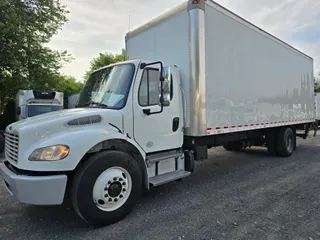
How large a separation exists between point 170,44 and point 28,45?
43.5ft

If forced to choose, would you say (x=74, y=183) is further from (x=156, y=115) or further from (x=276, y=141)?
(x=276, y=141)

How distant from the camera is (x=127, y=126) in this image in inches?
146

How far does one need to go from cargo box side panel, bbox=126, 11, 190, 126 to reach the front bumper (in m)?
2.50

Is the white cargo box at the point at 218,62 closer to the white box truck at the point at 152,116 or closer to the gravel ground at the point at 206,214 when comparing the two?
the white box truck at the point at 152,116

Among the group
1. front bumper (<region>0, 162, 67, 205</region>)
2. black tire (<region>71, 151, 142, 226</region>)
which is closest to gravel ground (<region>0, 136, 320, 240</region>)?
black tire (<region>71, 151, 142, 226</region>)

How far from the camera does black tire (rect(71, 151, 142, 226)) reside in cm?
303

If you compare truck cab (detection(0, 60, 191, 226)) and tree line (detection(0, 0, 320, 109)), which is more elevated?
tree line (detection(0, 0, 320, 109))

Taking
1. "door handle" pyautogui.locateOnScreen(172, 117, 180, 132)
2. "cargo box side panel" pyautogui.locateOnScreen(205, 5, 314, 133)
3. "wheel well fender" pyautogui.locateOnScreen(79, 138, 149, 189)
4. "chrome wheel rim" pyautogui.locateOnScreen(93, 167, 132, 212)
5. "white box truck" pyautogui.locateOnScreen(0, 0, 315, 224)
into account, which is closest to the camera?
"white box truck" pyautogui.locateOnScreen(0, 0, 315, 224)

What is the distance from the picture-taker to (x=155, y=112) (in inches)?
155

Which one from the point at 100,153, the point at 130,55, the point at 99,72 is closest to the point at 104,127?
the point at 100,153

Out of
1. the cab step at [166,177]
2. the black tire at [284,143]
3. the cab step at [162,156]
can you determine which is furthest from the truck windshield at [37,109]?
the black tire at [284,143]

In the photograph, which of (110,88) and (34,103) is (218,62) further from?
(34,103)

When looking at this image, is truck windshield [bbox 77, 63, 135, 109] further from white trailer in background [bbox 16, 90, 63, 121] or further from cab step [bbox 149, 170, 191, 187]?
white trailer in background [bbox 16, 90, 63, 121]

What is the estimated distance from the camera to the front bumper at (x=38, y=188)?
2.84 m
